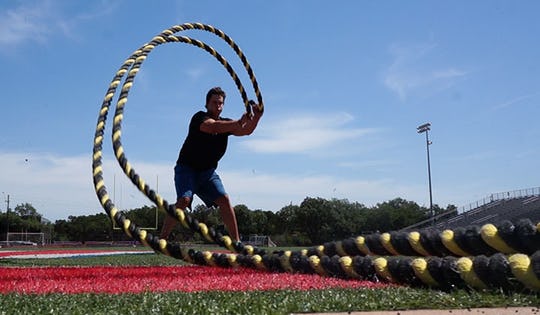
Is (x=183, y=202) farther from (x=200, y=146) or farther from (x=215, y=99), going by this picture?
(x=215, y=99)

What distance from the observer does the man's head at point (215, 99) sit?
9.02 meters

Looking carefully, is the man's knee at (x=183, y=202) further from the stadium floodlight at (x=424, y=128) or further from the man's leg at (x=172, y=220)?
the stadium floodlight at (x=424, y=128)

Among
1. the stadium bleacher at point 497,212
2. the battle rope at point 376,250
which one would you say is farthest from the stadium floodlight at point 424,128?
the battle rope at point 376,250

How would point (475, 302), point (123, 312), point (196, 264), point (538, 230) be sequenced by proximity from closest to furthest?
point (123, 312), point (475, 302), point (538, 230), point (196, 264)

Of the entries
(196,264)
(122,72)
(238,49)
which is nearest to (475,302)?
(196,264)

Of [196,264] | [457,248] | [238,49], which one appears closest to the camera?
[457,248]

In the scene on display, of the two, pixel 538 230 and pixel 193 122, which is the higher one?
pixel 193 122

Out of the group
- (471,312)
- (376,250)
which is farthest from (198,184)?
(471,312)

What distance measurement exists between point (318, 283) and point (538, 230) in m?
2.11

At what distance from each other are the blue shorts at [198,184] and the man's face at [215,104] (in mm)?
904

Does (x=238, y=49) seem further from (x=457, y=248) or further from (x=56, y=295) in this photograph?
(x=56, y=295)

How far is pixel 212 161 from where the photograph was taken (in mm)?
9156

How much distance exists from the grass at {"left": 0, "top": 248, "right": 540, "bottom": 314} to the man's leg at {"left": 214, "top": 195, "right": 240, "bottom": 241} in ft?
14.7

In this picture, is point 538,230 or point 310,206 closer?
point 538,230
